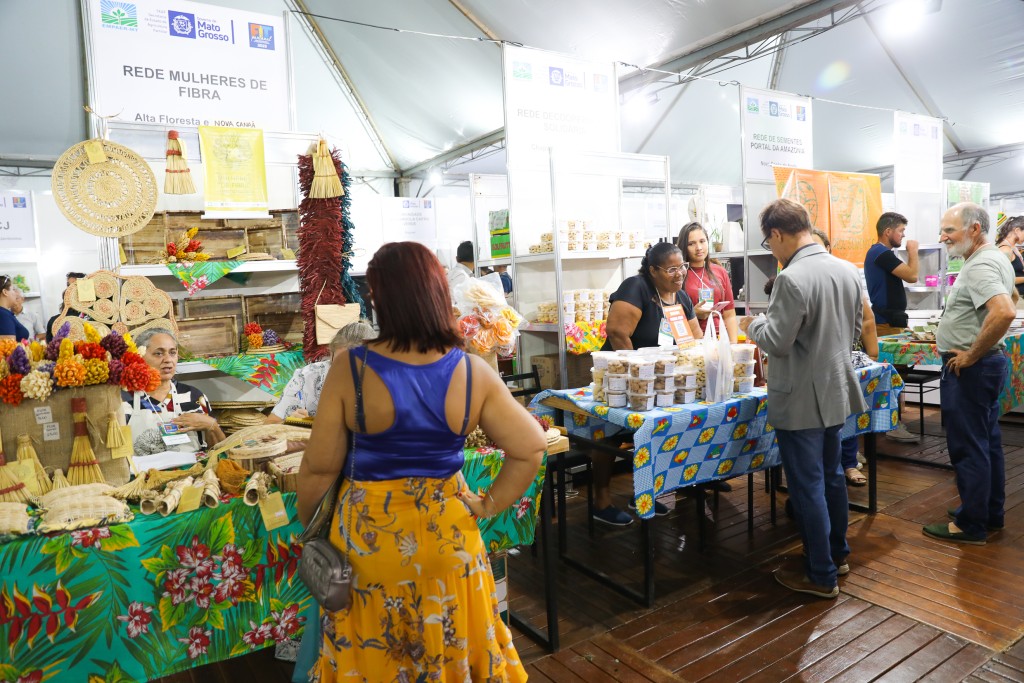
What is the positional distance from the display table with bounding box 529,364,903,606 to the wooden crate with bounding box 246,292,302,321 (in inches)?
75.9

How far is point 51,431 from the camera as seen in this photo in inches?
80.3

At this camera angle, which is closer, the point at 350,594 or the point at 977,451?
the point at 350,594

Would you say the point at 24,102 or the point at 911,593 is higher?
the point at 24,102

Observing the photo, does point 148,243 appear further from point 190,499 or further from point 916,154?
point 916,154

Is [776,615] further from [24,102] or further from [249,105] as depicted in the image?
[24,102]

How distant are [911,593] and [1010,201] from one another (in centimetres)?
1427

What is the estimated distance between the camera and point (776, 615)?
284 cm

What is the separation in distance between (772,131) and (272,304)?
4.61 metres

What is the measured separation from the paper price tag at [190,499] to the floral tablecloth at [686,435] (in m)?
1.61

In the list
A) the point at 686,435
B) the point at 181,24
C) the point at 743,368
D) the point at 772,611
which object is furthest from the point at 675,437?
the point at 181,24

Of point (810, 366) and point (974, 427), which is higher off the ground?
point (810, 366)

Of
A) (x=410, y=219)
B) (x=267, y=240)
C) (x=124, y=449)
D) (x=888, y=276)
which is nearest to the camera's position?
(x=124, y=449)

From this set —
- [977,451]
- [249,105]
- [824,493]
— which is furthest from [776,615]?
[249,105]

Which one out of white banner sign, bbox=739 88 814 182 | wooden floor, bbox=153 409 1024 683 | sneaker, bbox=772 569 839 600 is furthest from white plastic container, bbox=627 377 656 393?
white banner sign, bbox=739 88 814 182
